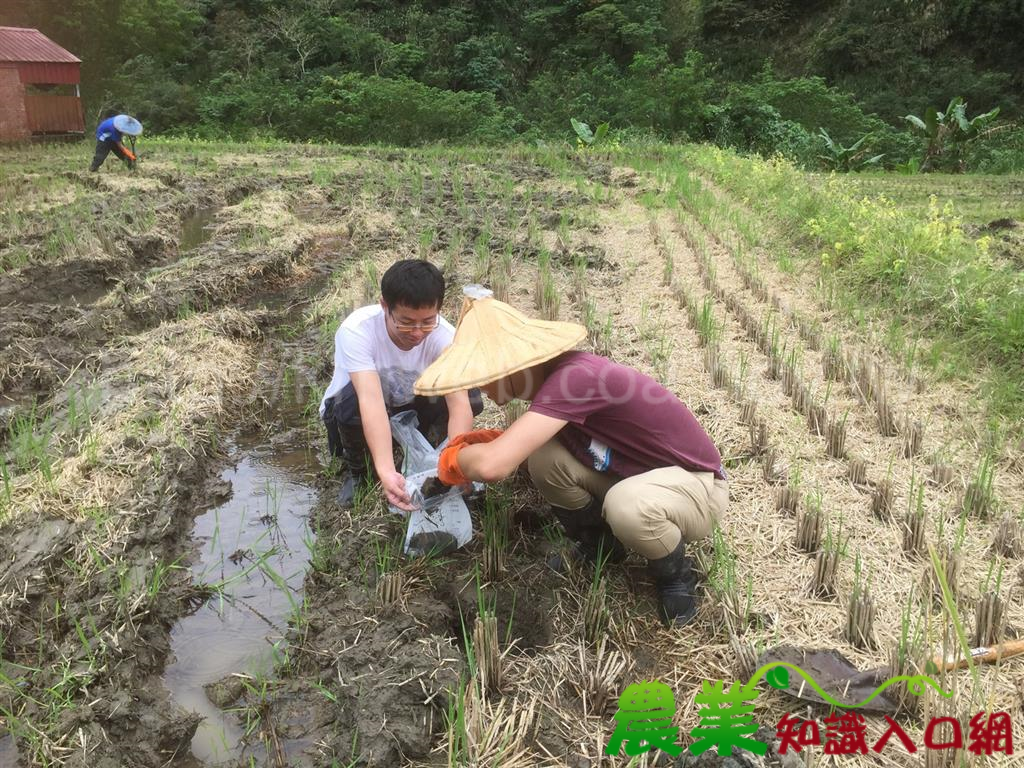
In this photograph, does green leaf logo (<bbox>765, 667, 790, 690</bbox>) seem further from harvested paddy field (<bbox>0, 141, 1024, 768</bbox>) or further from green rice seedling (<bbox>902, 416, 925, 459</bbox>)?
green rice seedling (<bbox>902, 416, 925, 459</bbox>)

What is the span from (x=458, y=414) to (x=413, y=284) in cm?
48

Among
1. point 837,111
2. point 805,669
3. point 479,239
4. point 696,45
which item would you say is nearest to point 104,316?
point 479,239

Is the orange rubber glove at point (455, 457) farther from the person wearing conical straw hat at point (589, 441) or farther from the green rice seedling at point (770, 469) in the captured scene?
the green rice seedling at point (770, 469)

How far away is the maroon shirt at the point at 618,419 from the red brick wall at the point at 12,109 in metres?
17.1

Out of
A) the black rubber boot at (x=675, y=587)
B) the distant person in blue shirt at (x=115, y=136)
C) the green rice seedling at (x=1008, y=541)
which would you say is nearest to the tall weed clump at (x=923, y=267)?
the green rice seedling at (x=1008, y=541)

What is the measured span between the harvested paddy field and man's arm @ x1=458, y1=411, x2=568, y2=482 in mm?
385

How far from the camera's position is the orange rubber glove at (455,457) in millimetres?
2125

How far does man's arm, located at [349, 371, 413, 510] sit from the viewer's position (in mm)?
2352

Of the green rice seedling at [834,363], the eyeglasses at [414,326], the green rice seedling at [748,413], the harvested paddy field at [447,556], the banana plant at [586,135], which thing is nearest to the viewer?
the harvested paddy field at [447,556]

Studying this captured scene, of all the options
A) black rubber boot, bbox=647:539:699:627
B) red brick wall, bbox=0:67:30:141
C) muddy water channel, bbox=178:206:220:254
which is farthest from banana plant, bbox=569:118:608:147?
black rubber boot, bbox=647:539:699:627

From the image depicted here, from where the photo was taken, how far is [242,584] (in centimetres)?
258

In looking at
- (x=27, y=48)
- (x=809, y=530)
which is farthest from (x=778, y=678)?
(x=27, y=48)

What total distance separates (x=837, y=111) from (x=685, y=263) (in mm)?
13094

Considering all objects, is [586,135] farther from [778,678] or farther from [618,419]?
[778,678]
